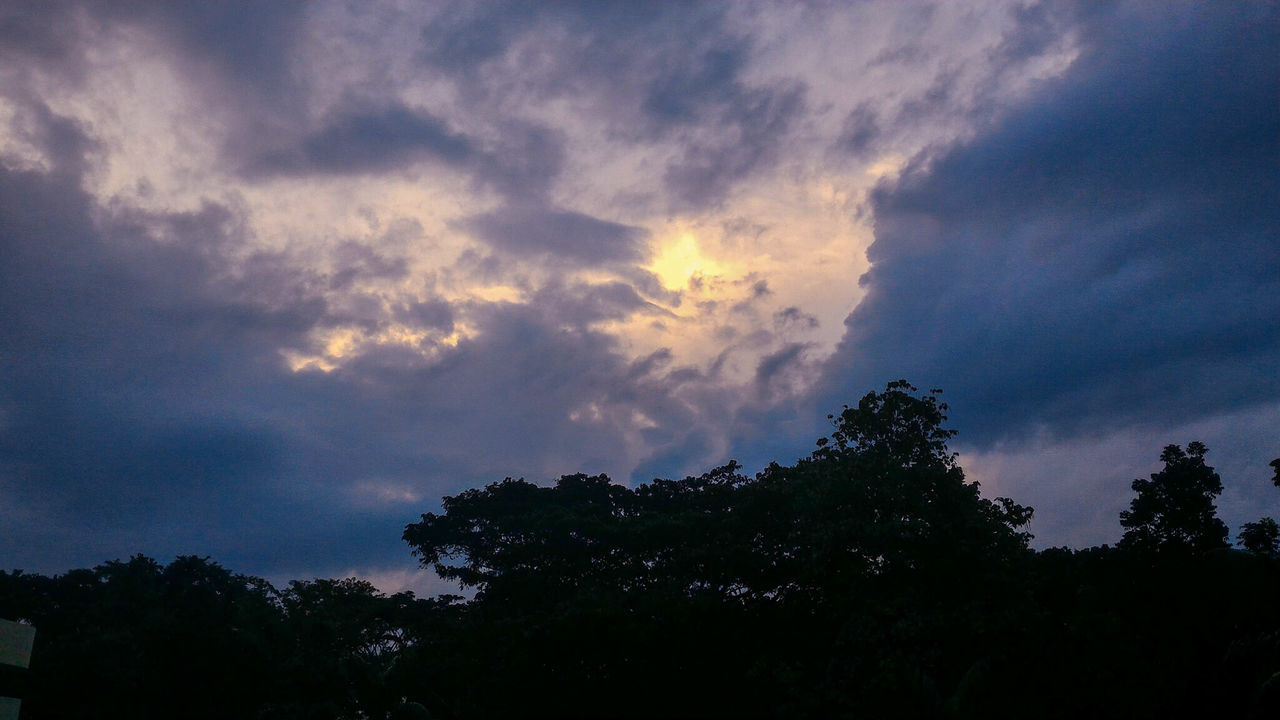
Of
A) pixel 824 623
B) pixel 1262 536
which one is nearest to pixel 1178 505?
pixel 1262 536

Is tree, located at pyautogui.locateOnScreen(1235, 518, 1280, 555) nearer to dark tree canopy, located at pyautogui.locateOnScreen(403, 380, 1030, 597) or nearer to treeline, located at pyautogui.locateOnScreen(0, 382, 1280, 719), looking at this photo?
treeline, located at pyautogui.locateOnScreen(0, 382, 1280, 719)

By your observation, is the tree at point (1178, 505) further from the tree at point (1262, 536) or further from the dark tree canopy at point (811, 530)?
the dark tree canopy at point (811, 530)

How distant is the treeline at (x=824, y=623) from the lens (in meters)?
18.6

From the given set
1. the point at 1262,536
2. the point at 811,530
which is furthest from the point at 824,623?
the point at 1262,536

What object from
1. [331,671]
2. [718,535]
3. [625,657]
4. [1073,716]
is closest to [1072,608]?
[1073,716]

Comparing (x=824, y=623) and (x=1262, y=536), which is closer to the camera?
(x=824, y=623)

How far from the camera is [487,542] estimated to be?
40688mm

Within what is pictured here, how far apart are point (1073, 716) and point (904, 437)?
8.17 meters

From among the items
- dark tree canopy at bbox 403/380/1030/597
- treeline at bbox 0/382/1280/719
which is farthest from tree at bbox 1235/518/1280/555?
dark tree canopy at bbox 403/380/1030/597

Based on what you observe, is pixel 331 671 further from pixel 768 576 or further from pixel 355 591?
pixel 768 576

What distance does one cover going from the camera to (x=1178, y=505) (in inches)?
1260

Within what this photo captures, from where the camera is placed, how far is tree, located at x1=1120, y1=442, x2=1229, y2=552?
31.3m

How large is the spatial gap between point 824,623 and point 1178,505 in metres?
19.3

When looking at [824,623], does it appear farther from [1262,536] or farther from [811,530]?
[1262,536]
